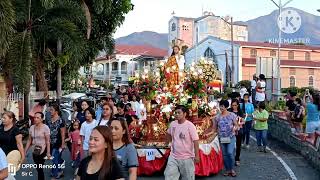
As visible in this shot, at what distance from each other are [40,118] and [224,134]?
390cm

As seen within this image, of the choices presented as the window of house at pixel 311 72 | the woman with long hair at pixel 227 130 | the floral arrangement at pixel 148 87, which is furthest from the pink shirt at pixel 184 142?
the window of house at pixel 311 72

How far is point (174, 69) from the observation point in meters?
12.9

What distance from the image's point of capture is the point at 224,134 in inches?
420

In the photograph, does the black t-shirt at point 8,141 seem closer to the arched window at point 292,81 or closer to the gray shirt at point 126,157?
the gray shirt at point 126,157

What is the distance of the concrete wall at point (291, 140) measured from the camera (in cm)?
1204

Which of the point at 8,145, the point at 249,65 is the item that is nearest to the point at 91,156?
the point at 8,145

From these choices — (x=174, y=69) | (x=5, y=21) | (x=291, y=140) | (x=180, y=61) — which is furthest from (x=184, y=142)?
(x=5, y=21)

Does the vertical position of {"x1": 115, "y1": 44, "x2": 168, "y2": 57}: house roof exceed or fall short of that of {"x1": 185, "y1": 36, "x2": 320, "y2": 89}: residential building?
it exceeds it

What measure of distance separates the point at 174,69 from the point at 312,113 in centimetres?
374

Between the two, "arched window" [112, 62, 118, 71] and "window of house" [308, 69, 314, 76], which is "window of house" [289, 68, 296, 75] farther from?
"arched window" [112, 62, 118, 71]

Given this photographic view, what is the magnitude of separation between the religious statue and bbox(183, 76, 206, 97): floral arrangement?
1.47 ft

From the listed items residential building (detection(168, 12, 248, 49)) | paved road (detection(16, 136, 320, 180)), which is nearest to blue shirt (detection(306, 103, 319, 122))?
paved road (detection(16, 136, 320, 180))

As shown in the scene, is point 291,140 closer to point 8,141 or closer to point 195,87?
point 195,87

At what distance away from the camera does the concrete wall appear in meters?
12.0
